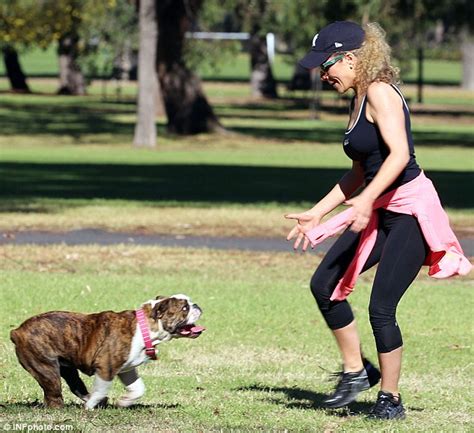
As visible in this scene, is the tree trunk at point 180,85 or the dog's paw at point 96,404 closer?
the dog's paw at point 96,404

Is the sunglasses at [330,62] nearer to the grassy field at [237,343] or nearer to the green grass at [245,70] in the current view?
the grassy field at [237,343]

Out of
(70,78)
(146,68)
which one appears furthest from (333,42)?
(70,78)

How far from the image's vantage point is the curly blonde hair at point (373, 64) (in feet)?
24.1

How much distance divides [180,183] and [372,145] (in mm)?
19735

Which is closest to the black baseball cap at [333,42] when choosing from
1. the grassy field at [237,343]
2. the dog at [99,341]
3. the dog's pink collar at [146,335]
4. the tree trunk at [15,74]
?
the dog at [99,341]

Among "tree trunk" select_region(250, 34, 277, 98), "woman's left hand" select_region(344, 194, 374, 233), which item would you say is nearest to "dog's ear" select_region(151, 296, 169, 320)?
"woman's left hand" select_region(344, 194, 374, 233)

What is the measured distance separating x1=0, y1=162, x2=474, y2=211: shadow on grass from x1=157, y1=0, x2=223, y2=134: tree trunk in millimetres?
10440

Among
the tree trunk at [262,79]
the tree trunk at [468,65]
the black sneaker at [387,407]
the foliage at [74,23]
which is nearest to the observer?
the black sneaker at [387,407]

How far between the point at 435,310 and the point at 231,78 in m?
86.7

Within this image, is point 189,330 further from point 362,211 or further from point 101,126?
point 101,126

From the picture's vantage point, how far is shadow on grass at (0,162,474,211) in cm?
2375

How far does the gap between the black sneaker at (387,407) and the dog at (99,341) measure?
1078 millimetres

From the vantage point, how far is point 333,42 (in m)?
7.41

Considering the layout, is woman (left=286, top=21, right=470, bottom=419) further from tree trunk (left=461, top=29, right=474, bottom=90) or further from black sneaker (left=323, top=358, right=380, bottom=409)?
tree trunk (left=461, top=29, right=474, bottom=90)
